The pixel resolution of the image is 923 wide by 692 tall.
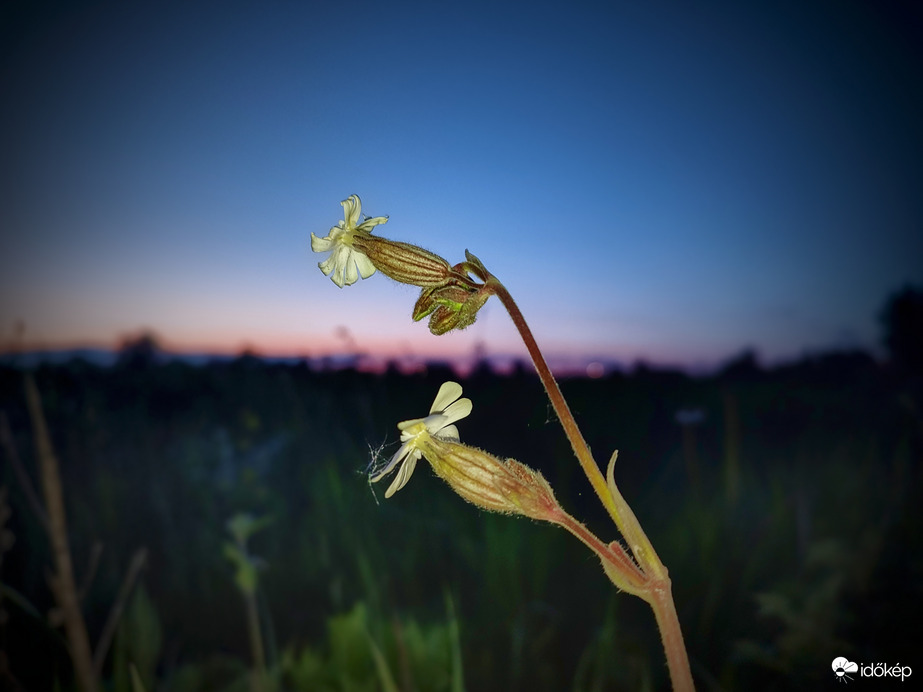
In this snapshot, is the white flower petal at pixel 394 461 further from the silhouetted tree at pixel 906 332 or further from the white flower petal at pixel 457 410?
the silhouetted tree at pixel 906 332

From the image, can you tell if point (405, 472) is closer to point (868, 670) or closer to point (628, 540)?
point (628, 540)

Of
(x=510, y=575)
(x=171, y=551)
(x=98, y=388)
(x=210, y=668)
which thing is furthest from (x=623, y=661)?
(x=98, y=388)

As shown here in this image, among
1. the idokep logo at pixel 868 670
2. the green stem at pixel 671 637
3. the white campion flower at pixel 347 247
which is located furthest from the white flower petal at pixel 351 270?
the idokep logo at pixel 868 670

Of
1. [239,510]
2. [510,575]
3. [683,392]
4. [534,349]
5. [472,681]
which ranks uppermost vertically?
[534,349]

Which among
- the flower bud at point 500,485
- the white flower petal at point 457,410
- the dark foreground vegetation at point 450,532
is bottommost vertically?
the dark foreground vegetation at point 450,532

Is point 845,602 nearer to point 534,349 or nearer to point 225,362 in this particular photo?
point 534,349

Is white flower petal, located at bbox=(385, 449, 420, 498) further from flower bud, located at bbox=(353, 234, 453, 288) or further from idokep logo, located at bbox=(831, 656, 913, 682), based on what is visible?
idokep logo, located at bbox=(831, 656, 913, 682)

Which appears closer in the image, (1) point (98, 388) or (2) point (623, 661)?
(2) point (623, 661)
